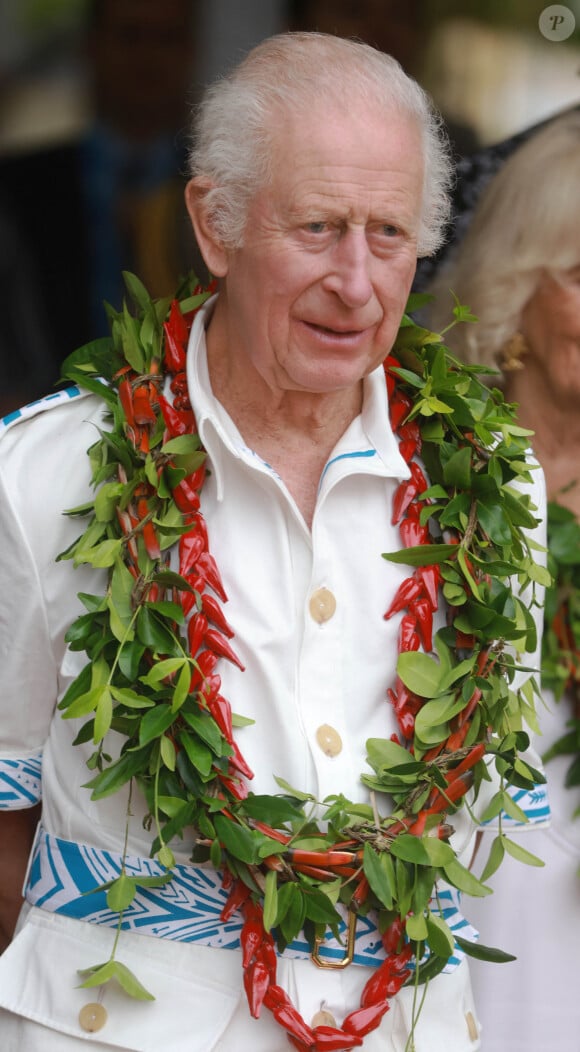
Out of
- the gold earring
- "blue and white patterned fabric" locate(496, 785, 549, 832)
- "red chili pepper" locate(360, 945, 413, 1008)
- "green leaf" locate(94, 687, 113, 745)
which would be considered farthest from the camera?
the gold earring

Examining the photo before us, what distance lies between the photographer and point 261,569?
1.92m

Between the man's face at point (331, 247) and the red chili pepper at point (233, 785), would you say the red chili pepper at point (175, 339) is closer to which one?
the man's face at point (331, 247)

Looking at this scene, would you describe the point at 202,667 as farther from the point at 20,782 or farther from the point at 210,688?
the point at 20,782

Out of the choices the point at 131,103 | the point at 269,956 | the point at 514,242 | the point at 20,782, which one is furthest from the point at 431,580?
the point at 131,103

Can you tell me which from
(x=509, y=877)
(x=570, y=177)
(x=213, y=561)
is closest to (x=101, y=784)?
(x=213, y=561)

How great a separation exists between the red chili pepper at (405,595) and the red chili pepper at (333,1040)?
1.91ft

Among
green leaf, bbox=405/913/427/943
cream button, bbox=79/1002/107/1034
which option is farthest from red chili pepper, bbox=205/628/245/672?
cream button, bbox=79/1002/107/1034

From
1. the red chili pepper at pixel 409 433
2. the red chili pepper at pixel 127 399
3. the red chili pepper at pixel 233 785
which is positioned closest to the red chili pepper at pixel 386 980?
the red chili pepper at pixel 233 785

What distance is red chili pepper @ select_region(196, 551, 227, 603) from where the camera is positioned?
6.13ft

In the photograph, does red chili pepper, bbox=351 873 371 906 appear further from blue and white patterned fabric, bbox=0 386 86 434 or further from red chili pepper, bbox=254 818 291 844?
blue and white patterned fabric, bbox=0 386 86 434

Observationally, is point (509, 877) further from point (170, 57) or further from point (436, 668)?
point (170, 57)

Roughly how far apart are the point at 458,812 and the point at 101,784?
0.54 metres

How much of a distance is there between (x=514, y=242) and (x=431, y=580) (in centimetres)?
103

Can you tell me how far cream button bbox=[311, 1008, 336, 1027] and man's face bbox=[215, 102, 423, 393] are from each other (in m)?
0.89
